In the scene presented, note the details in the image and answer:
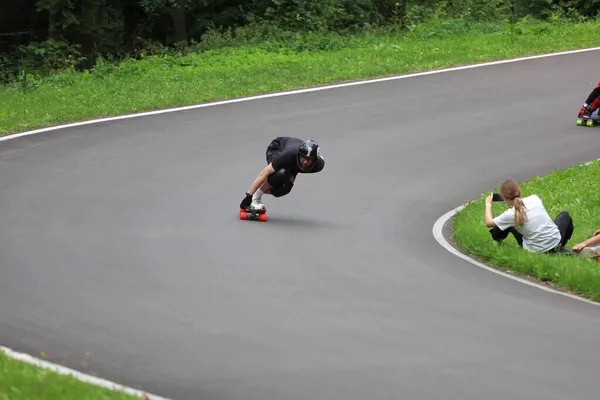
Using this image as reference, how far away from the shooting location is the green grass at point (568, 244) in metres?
12.6

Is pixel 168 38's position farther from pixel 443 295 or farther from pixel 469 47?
pixel 443 295

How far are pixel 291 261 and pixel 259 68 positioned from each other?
14623mm

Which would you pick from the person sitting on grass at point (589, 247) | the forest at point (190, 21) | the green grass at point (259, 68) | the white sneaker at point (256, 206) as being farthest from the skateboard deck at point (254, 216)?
the forest at point (190, 21)

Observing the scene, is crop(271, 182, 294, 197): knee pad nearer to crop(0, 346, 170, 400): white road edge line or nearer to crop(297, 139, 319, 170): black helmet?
crop(297, 139, 319, 170): black helmet

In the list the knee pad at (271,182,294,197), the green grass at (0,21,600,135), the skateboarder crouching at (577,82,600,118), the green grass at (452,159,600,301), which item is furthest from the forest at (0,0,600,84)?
the knee pad at (271,182,294,197)

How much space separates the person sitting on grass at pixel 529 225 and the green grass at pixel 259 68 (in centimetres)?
1009

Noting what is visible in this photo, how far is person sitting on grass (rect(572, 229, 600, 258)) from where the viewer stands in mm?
13508

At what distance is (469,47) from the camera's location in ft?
96.1

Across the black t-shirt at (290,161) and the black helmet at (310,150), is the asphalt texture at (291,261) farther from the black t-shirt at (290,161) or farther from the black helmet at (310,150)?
the black helmet at (310,150)

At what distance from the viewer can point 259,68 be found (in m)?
27.1

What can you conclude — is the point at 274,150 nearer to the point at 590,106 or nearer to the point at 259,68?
the point at 590,106

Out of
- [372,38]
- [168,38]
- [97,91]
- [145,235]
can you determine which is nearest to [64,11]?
[168,38]

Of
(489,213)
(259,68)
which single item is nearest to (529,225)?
(489,213)

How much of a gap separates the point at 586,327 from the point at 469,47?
63.1 feet
